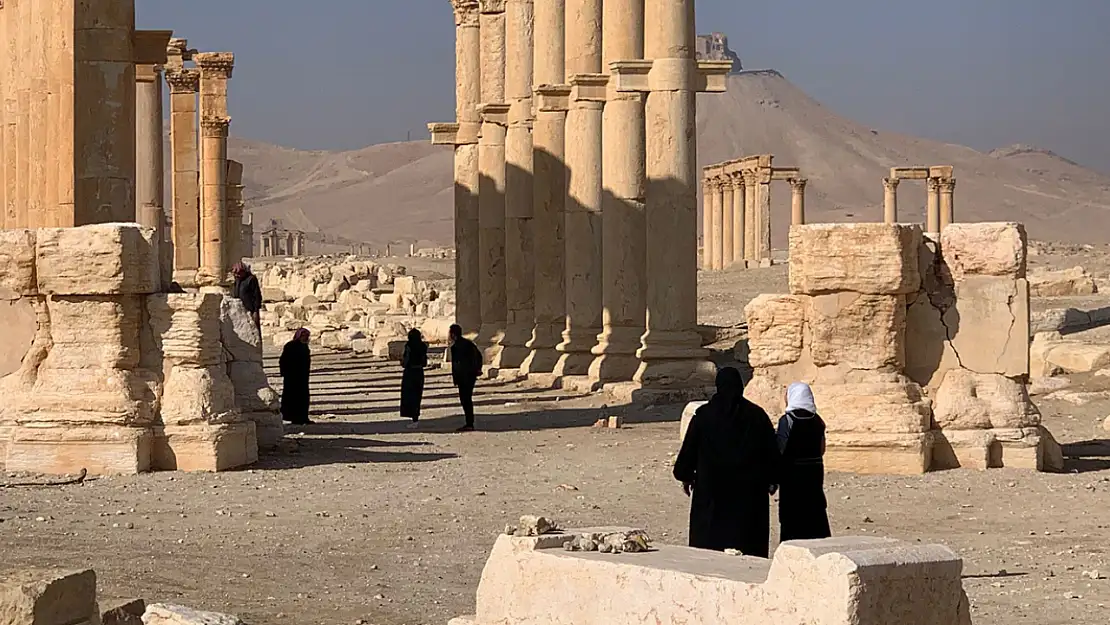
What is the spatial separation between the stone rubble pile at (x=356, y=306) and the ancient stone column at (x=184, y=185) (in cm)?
395

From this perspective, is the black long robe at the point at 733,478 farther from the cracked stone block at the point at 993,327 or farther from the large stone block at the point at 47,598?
the cracked stone block at the point at 993,327

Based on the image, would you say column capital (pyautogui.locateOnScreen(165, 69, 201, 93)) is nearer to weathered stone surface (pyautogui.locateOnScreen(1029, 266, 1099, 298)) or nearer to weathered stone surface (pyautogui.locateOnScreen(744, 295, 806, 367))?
weathered stone surface (pyautogui.locateOnScreen(1029, 266, 1099, 298))

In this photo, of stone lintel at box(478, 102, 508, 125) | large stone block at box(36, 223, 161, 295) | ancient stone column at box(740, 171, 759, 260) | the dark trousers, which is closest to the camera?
large stone block at box(36, 223, 161, 295)

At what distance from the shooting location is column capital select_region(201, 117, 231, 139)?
33875 millimetres

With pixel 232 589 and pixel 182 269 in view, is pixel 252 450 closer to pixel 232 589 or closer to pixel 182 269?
pixel 232 589

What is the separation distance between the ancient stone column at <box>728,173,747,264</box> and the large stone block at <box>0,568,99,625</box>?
5585 centimetres

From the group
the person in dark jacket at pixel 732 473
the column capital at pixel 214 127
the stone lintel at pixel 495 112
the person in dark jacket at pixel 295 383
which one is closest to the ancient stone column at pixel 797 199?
the column capital at pixel 214 127

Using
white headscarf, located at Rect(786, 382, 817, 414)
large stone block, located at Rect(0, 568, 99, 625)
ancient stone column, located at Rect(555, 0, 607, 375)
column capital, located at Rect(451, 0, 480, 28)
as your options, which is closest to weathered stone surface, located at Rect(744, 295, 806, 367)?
white headscarf, located at Rect(786, 382, 817, 414)

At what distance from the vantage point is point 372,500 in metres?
12.1

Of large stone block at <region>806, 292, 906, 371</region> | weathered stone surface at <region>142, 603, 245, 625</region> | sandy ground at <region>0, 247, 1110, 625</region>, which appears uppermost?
large stone block at <region>806, 292, 906, 371</region>

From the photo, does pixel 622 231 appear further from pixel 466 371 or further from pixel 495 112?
pixel 495 112

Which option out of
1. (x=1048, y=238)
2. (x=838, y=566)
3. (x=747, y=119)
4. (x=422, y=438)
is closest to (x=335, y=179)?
(x=747, y=119)

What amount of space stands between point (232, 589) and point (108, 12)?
8700 millimetres

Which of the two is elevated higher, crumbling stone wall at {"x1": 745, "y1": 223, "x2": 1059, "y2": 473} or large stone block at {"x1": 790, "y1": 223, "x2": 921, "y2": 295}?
large stone block at {"x1": 790, "y1": 223, "x2": 921, "y2": 295}
